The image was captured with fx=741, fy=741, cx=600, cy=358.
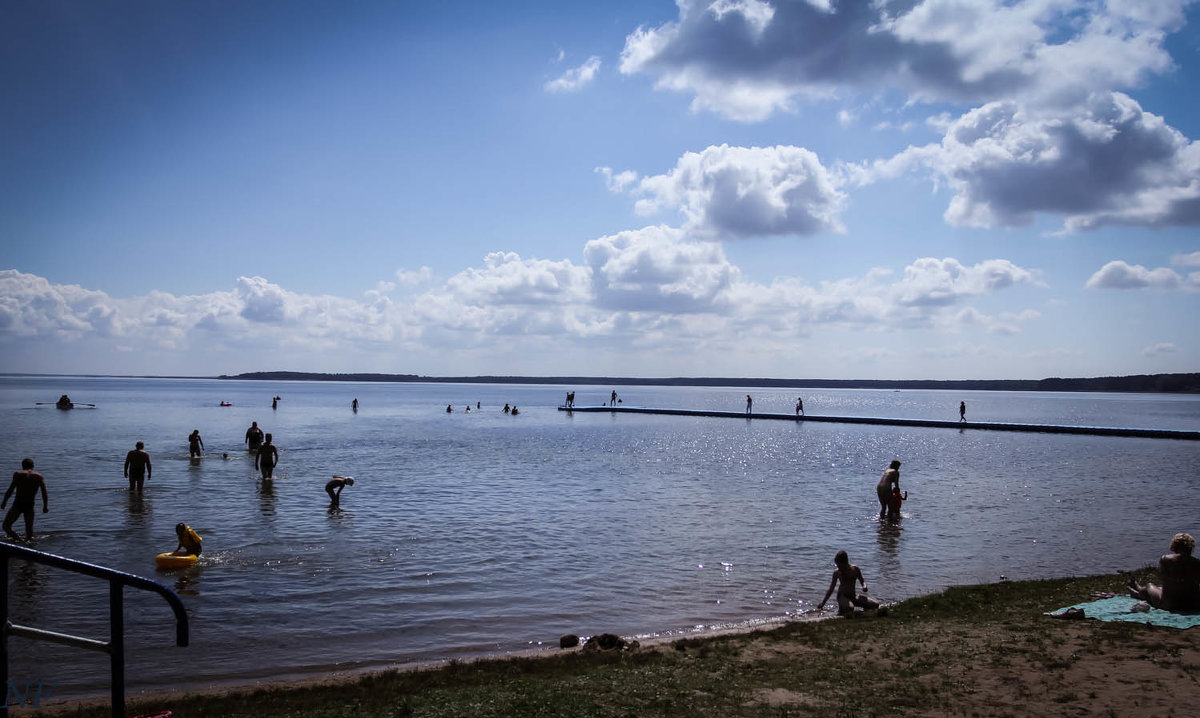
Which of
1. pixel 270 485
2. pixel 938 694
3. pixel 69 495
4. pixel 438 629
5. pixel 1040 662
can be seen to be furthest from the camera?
pixel 270 485

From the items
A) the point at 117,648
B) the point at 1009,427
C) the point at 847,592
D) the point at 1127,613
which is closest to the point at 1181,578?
the point at 1127,613

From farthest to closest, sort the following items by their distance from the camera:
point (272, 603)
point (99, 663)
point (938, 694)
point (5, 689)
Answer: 1. point (272, 603)
2. point (99, 663)
3. point (938, 694)
4. point (5, 689)

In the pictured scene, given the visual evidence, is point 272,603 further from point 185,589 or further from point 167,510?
point 167,510

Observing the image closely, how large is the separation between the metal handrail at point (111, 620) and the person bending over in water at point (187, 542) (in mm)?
11662

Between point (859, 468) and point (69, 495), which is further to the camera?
point (859, 468)

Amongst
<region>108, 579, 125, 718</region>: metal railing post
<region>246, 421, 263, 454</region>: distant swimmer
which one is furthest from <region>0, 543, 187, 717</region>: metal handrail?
<region>246, 421, 263, 454</region>: distant swimmer

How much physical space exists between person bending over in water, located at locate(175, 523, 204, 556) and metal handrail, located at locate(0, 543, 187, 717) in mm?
11662

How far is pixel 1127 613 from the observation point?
1019cm

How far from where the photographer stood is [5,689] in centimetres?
400

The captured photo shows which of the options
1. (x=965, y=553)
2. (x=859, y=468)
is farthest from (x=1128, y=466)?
(x=965, y=553)

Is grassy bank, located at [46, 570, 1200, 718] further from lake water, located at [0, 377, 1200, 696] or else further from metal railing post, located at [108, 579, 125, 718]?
metal railing post, located at [108, 579, 125, 718]

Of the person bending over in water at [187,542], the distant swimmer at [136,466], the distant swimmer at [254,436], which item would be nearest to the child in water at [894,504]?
the person bending over in water at [187,542]

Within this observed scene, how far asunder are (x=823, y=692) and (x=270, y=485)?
23.5 m

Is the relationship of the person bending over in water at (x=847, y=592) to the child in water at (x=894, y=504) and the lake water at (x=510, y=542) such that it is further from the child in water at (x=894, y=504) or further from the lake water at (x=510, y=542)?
the child in water at (x=894, y=504)
